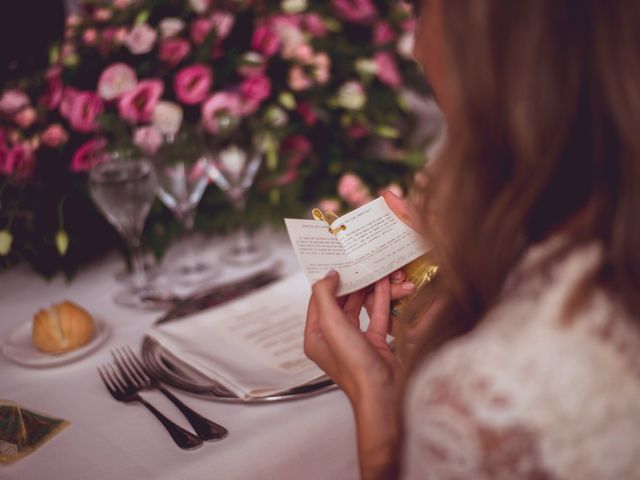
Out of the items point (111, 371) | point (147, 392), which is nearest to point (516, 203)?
point (147, 392)

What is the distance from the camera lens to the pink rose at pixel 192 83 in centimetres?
156

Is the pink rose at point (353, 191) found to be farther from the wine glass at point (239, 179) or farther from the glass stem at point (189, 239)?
the glass stem at point (189, 239)

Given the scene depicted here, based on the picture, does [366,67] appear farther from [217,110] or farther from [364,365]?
[364,365]

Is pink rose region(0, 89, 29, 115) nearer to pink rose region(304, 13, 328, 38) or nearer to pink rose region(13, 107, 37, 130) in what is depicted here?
pink rose region(13, 107, 37, 130)

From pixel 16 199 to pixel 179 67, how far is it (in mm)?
468

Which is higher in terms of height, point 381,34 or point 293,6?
point 293,6

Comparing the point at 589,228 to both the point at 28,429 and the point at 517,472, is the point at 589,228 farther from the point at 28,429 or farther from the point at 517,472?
the point at 28,429

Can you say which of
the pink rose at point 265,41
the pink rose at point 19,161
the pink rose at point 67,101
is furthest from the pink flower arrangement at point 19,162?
the pink rose at point 265,41

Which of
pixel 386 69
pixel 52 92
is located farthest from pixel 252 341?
pixel 386 69

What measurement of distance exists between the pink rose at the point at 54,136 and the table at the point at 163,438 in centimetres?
53

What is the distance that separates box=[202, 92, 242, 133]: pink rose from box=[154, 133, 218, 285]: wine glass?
6cm

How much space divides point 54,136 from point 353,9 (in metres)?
0.91

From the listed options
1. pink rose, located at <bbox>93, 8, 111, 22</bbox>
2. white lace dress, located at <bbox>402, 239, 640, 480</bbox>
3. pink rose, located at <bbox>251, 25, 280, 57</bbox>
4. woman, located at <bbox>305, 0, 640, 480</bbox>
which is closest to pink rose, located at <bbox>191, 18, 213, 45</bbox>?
pink rose, located at <bbox>251, 25, 280, 57</bbox>

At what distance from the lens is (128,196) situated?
1433mm
